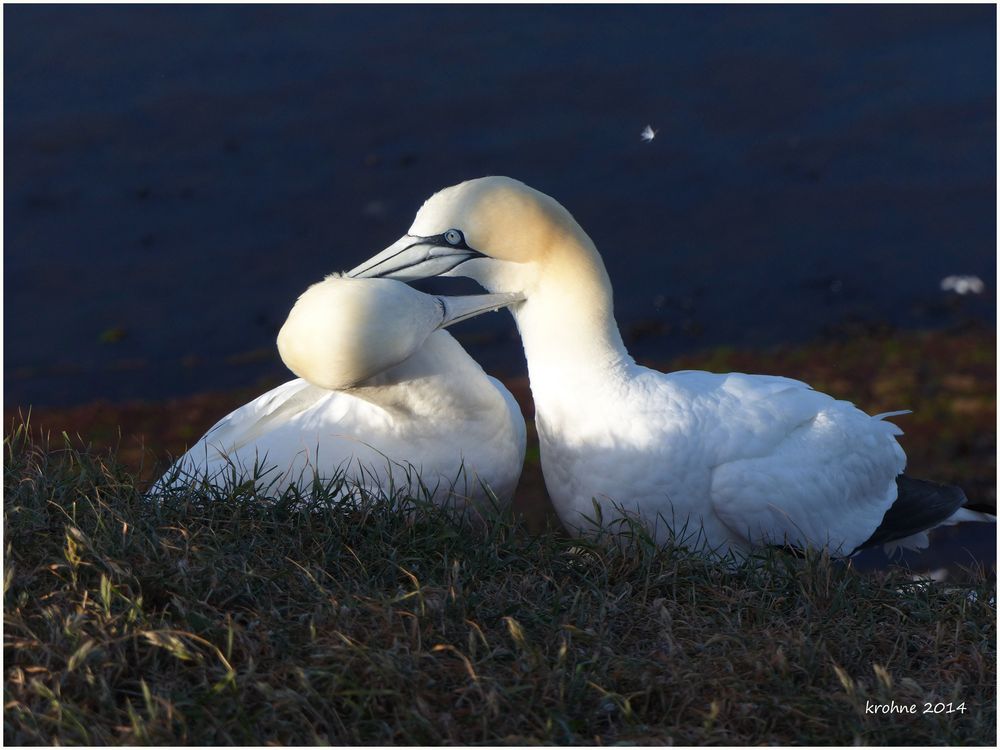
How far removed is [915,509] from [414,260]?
230cm

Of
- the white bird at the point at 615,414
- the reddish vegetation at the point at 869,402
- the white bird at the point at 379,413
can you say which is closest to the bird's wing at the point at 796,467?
the white bird at the point at 615,414

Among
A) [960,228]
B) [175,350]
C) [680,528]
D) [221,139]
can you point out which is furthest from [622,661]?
[221,139]

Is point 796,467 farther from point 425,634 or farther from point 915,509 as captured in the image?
point 425,634

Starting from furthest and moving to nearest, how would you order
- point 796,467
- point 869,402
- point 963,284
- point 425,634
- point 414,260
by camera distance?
point 963,284
point 869,402
point 796,467
point 414,260
point 425,634


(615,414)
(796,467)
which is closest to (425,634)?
(615,414)

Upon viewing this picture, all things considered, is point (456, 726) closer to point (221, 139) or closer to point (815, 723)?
point (815, 723)

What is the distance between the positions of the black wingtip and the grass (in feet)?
3.36

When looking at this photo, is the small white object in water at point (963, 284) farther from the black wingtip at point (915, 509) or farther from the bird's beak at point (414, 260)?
the bird's beak at point (414, 260)

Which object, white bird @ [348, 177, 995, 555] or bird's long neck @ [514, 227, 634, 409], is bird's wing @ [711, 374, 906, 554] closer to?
white bird @ [348, 177, 995, 555]

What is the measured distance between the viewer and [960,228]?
36.6 feet

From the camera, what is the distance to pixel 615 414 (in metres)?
4.70

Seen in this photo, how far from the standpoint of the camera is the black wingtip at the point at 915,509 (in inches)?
209

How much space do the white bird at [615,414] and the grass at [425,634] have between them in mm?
481

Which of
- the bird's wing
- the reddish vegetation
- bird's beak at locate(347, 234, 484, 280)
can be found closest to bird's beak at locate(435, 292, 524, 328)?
bird's beak at locate(347, 234, 484, 280)
